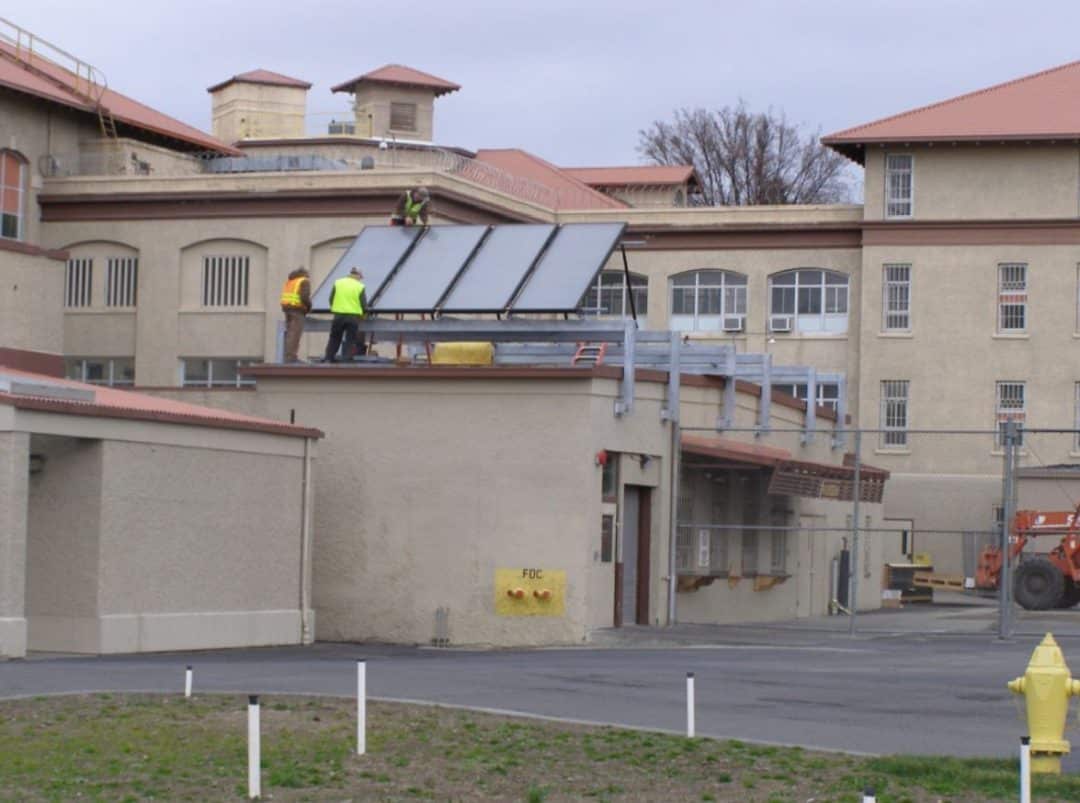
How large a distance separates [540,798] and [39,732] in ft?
15.1

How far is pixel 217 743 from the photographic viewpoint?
1594 cm

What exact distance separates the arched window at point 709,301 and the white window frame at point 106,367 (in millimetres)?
16036

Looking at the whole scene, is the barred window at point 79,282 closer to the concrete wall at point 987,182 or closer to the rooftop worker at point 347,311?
the concrete wall at point 987,182

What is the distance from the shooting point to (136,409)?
2688 cm

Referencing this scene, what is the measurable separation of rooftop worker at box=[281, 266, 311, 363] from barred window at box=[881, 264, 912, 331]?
2968cm

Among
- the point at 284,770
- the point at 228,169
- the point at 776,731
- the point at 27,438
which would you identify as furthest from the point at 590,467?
the point at 228,169

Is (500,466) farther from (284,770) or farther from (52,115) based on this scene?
(52,115)

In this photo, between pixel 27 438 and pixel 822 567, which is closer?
pixel 27 438

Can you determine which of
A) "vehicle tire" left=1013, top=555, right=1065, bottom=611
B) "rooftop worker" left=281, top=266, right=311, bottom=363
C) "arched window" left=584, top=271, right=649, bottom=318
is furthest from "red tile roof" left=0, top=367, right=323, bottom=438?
"arched window" left=584, top=271, right=649, bottom=318

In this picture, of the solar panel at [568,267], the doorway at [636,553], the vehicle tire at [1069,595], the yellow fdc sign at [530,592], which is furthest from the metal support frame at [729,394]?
the vehicle tire at [1069,595]

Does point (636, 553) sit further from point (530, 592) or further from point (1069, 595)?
point (1069, 595)

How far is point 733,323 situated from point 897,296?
4.87 metres

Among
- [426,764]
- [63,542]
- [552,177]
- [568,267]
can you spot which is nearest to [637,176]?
[552,177]

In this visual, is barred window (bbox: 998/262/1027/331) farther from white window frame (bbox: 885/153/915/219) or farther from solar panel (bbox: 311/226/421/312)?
solar panel (bbox: 311/226/421/312)
